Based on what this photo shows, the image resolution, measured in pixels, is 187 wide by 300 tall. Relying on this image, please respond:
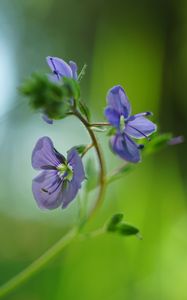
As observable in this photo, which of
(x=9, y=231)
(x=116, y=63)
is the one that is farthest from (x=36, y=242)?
(x=116, y=63)

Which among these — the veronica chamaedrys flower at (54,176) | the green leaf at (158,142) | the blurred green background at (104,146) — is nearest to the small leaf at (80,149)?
the veronica chamaedrys flower at (54,176)

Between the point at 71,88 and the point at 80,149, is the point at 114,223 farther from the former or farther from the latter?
the point at 71,88

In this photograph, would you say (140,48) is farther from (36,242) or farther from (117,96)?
(117,96)

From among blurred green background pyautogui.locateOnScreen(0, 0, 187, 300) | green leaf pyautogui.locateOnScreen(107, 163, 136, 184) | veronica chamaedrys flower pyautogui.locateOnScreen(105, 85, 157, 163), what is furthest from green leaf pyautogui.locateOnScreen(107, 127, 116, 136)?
blurred green background pyautogui.locateOnScreen(0, 0, 187, 300)

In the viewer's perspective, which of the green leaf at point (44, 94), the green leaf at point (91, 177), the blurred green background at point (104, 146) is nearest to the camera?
the green leaf at point (44, 94)

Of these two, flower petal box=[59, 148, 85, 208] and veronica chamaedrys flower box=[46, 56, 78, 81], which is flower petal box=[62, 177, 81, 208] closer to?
flower petal box=[59, 148, 85, 208]

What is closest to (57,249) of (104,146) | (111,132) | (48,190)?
(48,190)

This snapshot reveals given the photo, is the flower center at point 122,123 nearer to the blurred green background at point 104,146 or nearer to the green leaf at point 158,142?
the green leaf at point 158,142

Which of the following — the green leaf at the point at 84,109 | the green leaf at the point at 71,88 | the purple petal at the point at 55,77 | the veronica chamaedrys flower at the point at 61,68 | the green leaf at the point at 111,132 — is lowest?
the green leaf at the point at 111,132
